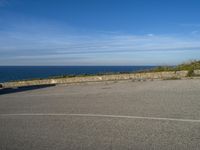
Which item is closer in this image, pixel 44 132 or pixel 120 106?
pixel 44 132

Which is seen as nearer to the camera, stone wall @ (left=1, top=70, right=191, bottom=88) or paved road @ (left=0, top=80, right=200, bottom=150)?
paved road @ (left=0, top=80, right=200, bottom=150)

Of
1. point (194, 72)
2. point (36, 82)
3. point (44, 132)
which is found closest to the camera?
point (44, 132)

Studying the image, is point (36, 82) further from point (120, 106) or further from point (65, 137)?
point (65, 137)

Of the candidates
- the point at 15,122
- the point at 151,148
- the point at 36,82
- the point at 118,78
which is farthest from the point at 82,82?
the point at 151,148

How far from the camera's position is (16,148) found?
5926 millimetres

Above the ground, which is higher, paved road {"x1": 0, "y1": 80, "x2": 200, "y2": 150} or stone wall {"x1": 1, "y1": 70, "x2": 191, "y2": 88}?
stone wall {"x1": 1, "y1": 70, "x2": 191, "y2": 88}

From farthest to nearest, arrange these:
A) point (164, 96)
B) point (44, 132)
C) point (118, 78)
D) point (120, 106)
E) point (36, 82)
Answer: point (36, 82), point (118, 78), point (164, 96), point (120, 106), point (44, 132)

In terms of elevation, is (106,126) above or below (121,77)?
below

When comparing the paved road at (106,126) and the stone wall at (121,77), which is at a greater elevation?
the stone wall at (121,77)

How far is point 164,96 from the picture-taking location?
12.2 metres

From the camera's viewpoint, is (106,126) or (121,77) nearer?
(106,126)

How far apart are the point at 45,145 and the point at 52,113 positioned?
11.9ft

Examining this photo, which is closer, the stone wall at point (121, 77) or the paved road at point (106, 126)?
the paved road at point (106, 126)

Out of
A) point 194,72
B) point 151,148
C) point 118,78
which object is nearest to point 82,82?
point 118,78
